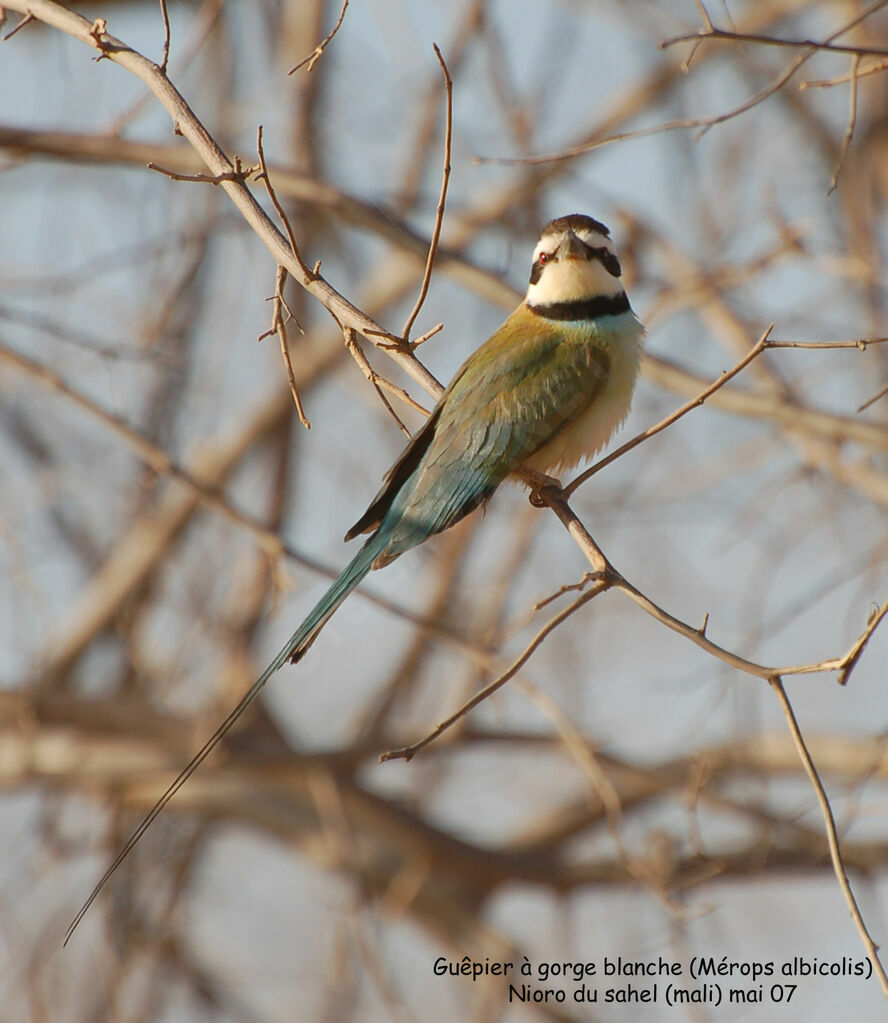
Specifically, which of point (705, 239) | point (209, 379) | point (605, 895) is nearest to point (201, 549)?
point (209, 379)

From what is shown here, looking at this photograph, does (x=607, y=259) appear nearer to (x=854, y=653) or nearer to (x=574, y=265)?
(x=574, y=265)

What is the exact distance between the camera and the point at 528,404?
3680 millimetres

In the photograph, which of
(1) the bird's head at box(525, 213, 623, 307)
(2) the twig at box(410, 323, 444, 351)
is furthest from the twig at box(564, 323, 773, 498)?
(1) the bird's head at box(525, 213, 623, 307)

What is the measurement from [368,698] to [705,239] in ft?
10.2

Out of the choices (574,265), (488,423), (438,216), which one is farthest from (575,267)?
(438,216)

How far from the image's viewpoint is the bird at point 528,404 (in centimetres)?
343

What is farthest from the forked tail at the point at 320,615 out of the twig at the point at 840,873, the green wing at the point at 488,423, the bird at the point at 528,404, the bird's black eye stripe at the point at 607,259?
the bird's black eye stripe at the point at 607,259

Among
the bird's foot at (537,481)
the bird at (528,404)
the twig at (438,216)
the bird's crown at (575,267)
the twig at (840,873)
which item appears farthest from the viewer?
the bird's crown at (575,267)

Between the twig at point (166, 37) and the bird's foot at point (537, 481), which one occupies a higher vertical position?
the twig at point (166, 37)

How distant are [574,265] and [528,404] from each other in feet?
2.23

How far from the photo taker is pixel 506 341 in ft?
13.1

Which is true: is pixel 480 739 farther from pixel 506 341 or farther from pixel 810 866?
pixel 506 341

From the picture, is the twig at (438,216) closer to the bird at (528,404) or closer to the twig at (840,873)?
the bird at (528,404)

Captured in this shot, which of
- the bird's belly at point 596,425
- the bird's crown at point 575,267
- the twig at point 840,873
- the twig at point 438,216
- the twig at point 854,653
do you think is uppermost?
the bird's crown at point 575,267
